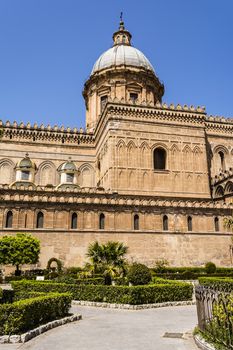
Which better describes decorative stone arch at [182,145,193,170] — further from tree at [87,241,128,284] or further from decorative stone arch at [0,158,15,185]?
tree at [87,241,128,284]

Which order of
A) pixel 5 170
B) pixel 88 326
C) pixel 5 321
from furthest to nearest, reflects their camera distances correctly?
pixel 5 170 < pixel 88 326 < pixel 5 321

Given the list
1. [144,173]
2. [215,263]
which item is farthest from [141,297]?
[144,173]

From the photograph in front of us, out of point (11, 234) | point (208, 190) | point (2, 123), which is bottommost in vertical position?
point (11, 234)

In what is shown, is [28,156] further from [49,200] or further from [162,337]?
[162,337]

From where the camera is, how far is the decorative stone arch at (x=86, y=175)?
35.4m

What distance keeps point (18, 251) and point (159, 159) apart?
54.1ft

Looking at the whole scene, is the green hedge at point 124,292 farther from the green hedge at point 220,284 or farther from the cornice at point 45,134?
the cornice at point 45,134

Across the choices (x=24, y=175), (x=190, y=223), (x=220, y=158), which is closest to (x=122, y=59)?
(x=220, y=158)

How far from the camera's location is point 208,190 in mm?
31328

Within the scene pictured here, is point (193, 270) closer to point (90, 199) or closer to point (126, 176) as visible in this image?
point (90, 199)

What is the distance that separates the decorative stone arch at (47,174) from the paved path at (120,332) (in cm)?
2297

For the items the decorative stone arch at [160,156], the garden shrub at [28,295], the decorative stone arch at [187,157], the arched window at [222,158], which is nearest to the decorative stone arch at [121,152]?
the decorative stone arch at [160,156]

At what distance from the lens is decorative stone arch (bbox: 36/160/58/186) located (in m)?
34.1

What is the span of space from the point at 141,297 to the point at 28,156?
2353cm
